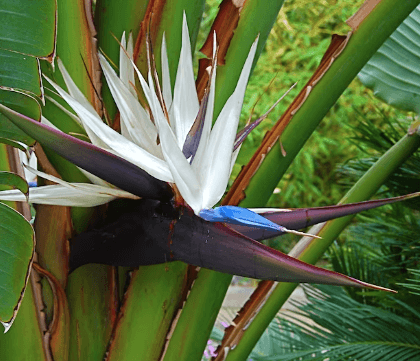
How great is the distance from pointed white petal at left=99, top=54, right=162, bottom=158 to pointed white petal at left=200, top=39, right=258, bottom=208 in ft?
0.15

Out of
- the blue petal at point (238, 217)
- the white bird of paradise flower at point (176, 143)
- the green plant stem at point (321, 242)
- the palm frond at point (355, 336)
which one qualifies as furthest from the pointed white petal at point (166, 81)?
the palm frond at point (355, 336)

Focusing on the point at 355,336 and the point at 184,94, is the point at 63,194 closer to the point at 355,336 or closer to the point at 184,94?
the point at 184,94

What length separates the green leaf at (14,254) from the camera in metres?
0.31

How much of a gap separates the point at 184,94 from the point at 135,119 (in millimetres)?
41

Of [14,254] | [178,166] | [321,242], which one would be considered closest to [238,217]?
[178,166]

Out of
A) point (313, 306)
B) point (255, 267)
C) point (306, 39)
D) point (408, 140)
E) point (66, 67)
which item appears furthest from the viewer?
point (306, 39)

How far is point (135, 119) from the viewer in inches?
13.6

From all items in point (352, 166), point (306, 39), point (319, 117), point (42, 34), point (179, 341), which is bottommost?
point (179, 341)

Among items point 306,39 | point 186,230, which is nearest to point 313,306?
point 186,230

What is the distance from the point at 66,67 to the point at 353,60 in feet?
0.85

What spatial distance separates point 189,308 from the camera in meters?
0.45

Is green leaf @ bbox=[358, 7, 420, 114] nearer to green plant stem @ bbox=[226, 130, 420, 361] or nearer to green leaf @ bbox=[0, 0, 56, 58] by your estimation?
green plant stem @ bbox=[226, 130, 420, 361]

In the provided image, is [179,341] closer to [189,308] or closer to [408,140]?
[189,308]

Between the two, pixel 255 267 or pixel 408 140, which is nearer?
pixel 255 267
